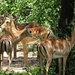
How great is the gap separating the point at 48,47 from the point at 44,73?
39.2 inches

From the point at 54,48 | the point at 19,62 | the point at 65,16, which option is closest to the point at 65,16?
the point at 65,16

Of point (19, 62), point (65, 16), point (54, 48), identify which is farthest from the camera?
point (19, 62)

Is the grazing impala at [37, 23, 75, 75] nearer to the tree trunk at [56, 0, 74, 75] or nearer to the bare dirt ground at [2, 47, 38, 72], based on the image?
the tree trunk at [56, 0, 74, 75]

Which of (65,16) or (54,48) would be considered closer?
(54,48)

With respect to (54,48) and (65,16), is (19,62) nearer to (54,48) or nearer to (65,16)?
(65,16)

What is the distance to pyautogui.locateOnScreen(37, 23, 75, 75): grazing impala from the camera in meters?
8.47

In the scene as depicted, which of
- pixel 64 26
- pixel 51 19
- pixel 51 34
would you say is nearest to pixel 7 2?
pixel 51 19

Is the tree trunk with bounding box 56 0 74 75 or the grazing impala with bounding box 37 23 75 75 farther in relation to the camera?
the tree trunk with bounding box 56 0 74 75

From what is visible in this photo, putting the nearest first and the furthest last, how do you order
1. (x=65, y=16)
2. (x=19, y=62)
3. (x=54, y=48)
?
(x=54, y=48) → (x=65, y=16) → (x=19, y=62)

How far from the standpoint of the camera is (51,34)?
10680mm

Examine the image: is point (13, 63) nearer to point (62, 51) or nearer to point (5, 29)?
point (5, 29)

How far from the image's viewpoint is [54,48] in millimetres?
8703

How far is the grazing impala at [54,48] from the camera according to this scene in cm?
847

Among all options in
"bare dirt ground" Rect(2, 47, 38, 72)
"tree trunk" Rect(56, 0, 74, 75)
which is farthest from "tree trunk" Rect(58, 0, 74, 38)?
"bare dirt ground" Rect(2, 47, 38, 72)
